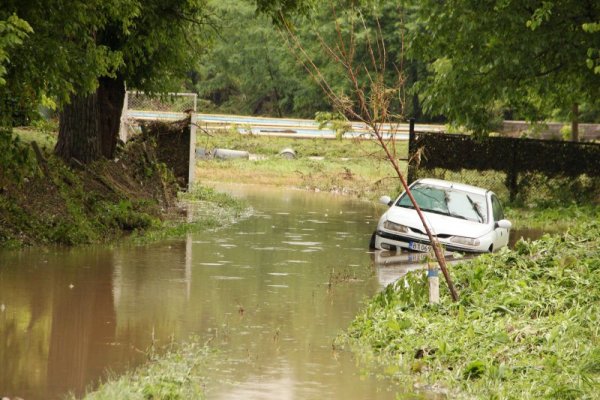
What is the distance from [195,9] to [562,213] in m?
10.6

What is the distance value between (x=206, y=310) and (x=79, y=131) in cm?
970

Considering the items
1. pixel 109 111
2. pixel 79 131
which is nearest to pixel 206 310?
pixel 79 131

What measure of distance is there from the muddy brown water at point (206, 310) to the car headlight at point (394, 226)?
19.5 inches

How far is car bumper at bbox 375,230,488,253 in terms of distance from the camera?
61.2ft

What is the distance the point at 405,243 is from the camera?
1877cm

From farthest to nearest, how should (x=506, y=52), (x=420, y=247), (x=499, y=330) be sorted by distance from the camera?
(x=506, y=52) < (x=420, y=247) < (x=499, y=330)

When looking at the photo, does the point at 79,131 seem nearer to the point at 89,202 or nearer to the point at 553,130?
the point at 89,202

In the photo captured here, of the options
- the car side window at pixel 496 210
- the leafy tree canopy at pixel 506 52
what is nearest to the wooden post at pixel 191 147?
the leafy tree canopy at pixel 506 52

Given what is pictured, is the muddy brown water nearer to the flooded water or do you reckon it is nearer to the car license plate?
the flooded water

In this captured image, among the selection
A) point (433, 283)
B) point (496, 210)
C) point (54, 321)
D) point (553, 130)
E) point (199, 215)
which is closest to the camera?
point (54, 321)

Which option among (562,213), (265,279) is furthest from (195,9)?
(562,213)

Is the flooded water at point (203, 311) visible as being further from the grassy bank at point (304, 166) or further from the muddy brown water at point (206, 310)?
the grassy bank at point (304, 166)

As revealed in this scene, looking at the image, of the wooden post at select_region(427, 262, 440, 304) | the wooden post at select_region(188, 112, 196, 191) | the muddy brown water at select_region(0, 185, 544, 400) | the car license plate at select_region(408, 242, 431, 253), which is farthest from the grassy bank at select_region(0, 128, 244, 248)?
the wooden post at select_region(427, 262, 440, 304)

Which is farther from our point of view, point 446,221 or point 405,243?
point 446,221
